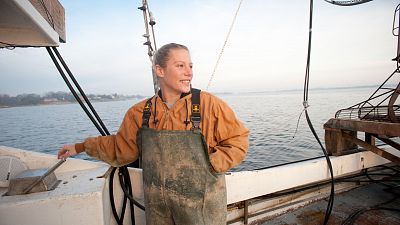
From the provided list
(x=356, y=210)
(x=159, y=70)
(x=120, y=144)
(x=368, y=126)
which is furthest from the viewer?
(x=368, y=126)

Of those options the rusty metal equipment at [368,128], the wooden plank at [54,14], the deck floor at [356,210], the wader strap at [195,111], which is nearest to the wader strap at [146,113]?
the wader strap at [195,111]

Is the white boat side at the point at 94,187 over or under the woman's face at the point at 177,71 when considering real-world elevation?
under

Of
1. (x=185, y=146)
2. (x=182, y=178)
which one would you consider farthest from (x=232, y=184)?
(x=185, y=146)

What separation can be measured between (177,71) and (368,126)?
305 centimetres

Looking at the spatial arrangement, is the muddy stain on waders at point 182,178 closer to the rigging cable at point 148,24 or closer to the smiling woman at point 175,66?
the smiling woman at point 175,66

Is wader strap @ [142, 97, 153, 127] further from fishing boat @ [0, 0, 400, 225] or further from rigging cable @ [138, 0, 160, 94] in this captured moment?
rigging cable @ [138, 0, 160, 94]

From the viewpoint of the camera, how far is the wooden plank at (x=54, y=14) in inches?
59.5

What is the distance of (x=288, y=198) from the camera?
3359 mm

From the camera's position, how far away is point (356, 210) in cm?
316

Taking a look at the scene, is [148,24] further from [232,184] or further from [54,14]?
[232,184]

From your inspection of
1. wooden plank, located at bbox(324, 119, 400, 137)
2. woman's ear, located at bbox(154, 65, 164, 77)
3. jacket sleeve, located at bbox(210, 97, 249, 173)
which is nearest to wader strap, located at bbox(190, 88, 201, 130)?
jacket sleeve, located at bbox(210, 97, 249, 173)

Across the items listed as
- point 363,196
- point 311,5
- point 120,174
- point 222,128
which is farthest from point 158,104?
point 363,196

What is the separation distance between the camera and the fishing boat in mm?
1638

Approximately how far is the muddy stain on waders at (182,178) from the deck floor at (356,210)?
1683mm
